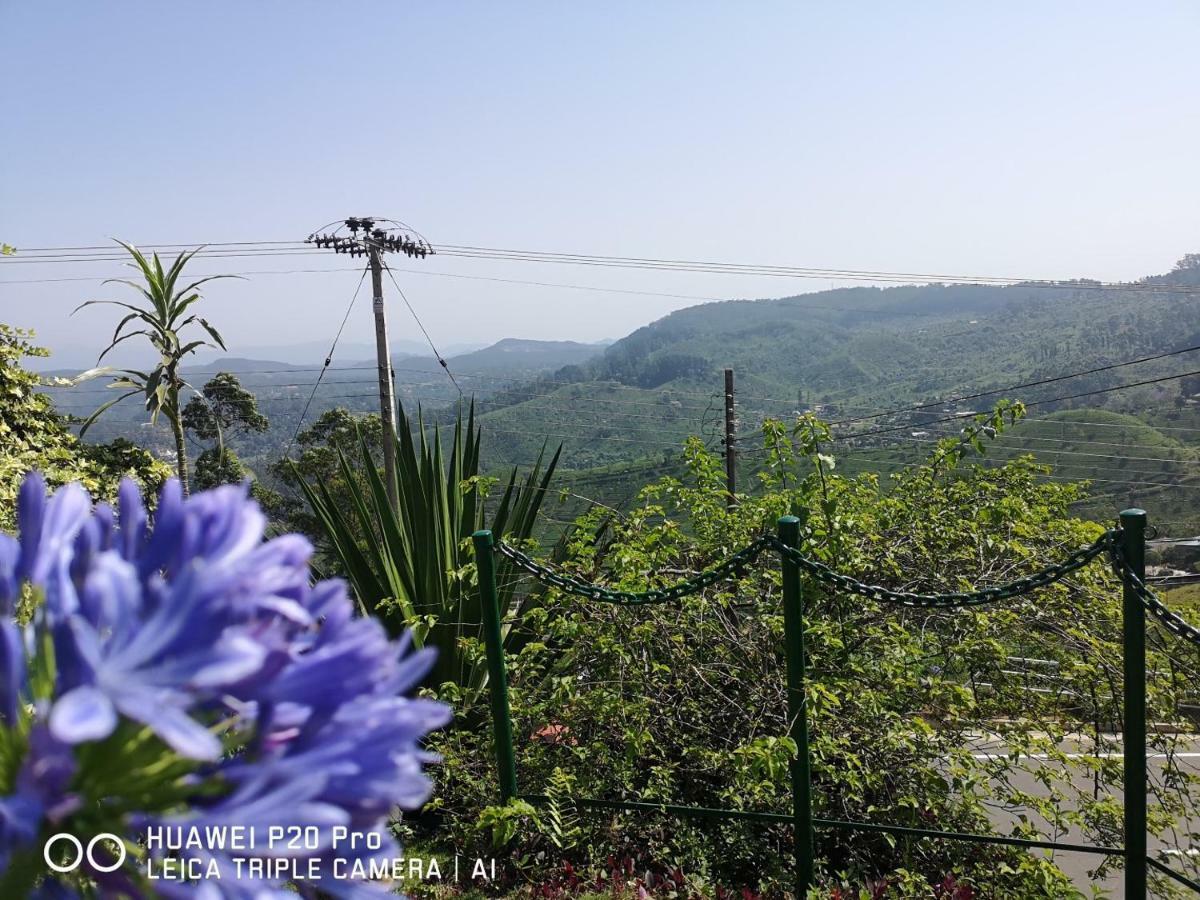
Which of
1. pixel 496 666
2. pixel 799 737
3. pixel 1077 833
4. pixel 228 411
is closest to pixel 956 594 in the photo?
pixel 799 737

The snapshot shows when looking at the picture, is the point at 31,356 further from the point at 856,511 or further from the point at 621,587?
the point at 856,511

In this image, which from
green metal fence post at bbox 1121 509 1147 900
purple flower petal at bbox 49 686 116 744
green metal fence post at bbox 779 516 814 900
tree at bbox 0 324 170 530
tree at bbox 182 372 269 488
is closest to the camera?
purple flower petal at bbox 49 686 116 744

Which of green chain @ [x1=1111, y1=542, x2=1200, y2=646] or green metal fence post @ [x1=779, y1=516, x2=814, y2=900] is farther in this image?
green metal fence post @ [x1=779, y1=516, x2=814, y2=900]

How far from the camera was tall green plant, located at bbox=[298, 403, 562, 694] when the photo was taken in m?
4.00

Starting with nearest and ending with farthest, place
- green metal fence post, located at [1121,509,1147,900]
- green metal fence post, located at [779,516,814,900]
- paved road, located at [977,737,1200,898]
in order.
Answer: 1. green metal fence post, located at [1121,509,1147,900]
2. green metal fence post, located at [779,516,814,900]
3. paved road, located at [977,737,1200,898]

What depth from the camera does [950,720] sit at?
10.4ft

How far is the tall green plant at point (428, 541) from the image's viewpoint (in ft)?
13.1

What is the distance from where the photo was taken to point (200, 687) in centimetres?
51

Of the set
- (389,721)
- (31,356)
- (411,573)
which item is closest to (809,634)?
(411,573)

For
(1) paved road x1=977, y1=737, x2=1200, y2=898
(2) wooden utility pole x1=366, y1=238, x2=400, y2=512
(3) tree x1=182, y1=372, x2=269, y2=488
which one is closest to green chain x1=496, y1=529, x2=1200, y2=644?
(1) paved road x1=977, y1=737, x2=1200, y2=898

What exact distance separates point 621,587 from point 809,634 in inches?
31.1

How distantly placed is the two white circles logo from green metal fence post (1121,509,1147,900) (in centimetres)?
249

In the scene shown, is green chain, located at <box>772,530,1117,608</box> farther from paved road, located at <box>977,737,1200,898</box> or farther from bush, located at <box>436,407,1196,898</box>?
paved road, located at <box>977,737,1200,898</box>

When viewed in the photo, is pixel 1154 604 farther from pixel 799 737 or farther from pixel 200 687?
pixel 200 687
